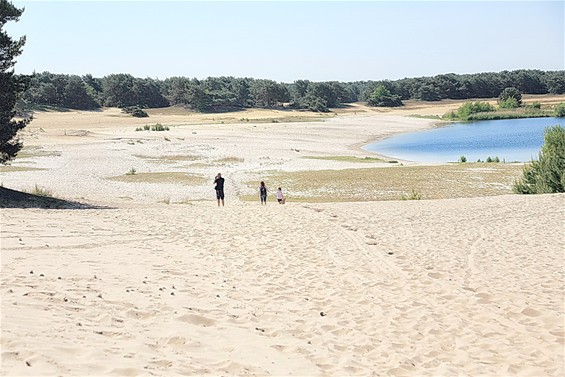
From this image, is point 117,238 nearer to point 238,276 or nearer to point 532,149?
point 238,276

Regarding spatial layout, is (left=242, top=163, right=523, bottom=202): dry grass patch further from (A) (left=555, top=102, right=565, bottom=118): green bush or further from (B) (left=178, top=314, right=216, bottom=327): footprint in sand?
(A) (left=555, top=102, right=565, bottom=118): green bush

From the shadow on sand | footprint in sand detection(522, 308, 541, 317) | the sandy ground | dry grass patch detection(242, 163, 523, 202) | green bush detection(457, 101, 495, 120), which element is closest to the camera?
the sandy ground

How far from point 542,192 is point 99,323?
2586cm

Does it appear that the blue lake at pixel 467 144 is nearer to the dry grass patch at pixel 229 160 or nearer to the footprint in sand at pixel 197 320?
the dry grass patch at pixel 229 160

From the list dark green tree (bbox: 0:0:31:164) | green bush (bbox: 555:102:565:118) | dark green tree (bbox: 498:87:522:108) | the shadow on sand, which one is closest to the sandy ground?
the shadow on sand

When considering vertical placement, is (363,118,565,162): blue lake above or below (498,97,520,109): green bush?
below

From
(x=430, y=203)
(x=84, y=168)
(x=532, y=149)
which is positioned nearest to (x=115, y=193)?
(x=84, y=168)

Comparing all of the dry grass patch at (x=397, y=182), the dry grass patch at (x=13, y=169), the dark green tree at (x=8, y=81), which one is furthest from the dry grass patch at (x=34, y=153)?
the dark green tree at (x=8, y=81)

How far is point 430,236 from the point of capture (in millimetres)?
16844

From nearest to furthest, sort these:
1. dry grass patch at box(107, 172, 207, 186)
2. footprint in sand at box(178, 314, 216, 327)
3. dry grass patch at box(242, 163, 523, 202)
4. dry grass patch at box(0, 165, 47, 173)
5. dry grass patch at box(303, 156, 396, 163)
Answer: footprint in sand at box(178, 314, 216, 327), dry grass patch at box(242, 163, 523, 202), dry grass patch at box(107, 172, 207, 186), dry grass patch at box(0, 165, 47, 173), dry grass patch at box(303, 156, 396, 163)

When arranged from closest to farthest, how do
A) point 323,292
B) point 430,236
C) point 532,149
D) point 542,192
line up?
point 323,292, point 430,236, point 542,192, point 532,149

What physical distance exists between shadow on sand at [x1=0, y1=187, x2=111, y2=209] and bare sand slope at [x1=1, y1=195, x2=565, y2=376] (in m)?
3.97

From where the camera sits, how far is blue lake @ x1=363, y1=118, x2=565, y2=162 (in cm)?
5864

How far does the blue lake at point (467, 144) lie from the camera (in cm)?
5864
